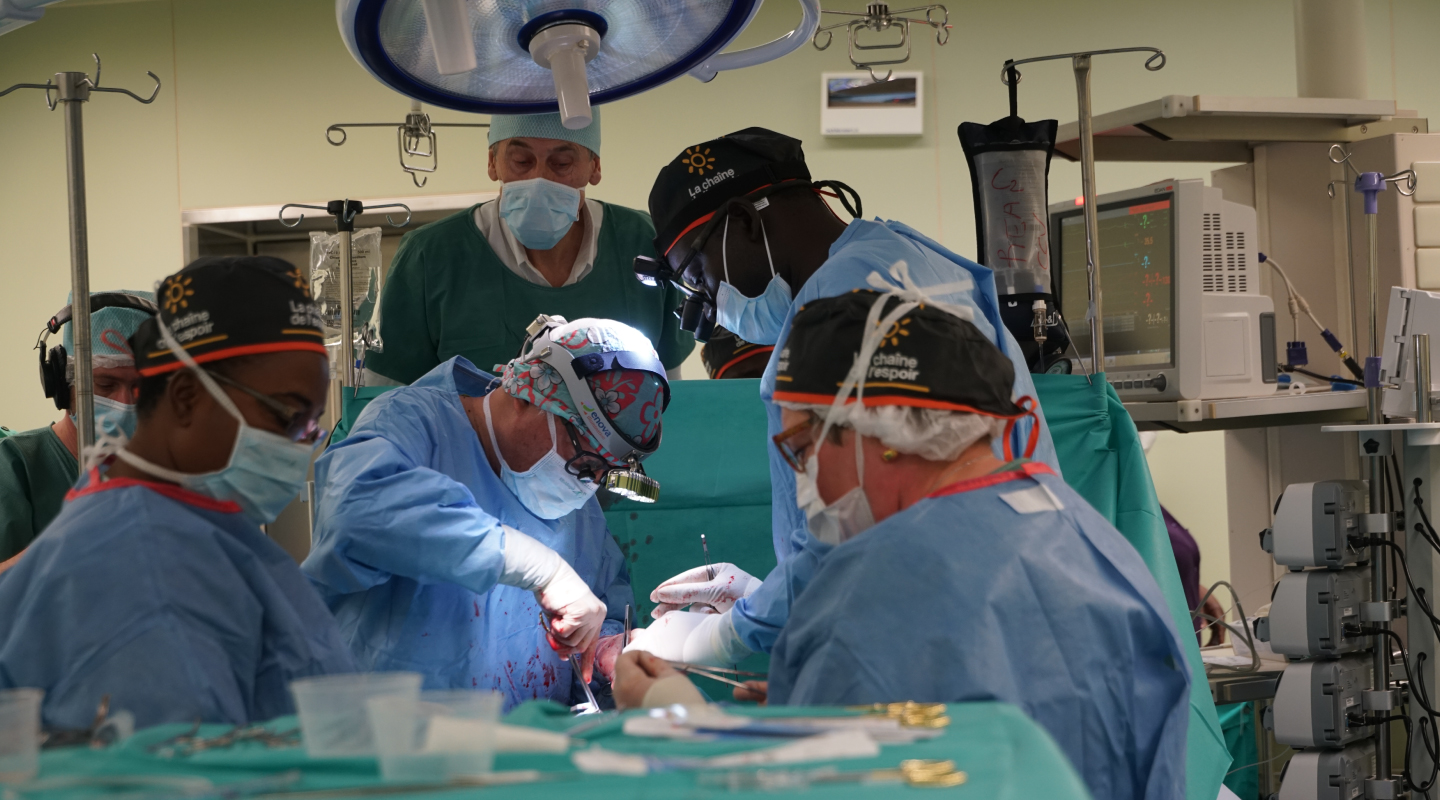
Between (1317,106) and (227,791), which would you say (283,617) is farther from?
(1317,106)

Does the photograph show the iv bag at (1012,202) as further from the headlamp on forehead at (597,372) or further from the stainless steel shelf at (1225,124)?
the headlamp on forehead at (597,372)

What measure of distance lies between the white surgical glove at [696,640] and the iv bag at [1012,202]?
1113 millimetres

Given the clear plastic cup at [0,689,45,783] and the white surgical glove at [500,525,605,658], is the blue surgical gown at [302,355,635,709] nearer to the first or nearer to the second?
the white surgical glove at [500,525,605,658]

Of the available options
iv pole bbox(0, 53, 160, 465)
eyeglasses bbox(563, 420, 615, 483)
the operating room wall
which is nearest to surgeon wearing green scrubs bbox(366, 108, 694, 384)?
eyeglasses bbox(563, 420, 615, 483)

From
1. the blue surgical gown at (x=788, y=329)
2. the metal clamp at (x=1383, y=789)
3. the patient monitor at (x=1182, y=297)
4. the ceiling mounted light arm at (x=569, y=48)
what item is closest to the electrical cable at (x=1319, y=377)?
the patient monitor at (x=1182, y=297)

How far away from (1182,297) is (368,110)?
3.98 metres

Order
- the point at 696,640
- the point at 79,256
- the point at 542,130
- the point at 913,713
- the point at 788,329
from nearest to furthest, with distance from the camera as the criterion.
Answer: the point at 913,713
the point at 788,329
the point at 79,256
the point at 696,640
the point at 542,130

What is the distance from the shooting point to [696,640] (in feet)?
6.66

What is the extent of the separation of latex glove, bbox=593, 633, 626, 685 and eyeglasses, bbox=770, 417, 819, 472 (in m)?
0.94

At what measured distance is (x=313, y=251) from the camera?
308cm

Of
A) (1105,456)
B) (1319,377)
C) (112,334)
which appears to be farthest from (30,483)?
(1319,377)

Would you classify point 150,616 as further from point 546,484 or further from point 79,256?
point 546,484

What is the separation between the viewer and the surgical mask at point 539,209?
9.07 feet

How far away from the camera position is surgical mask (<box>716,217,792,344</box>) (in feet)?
7.07
